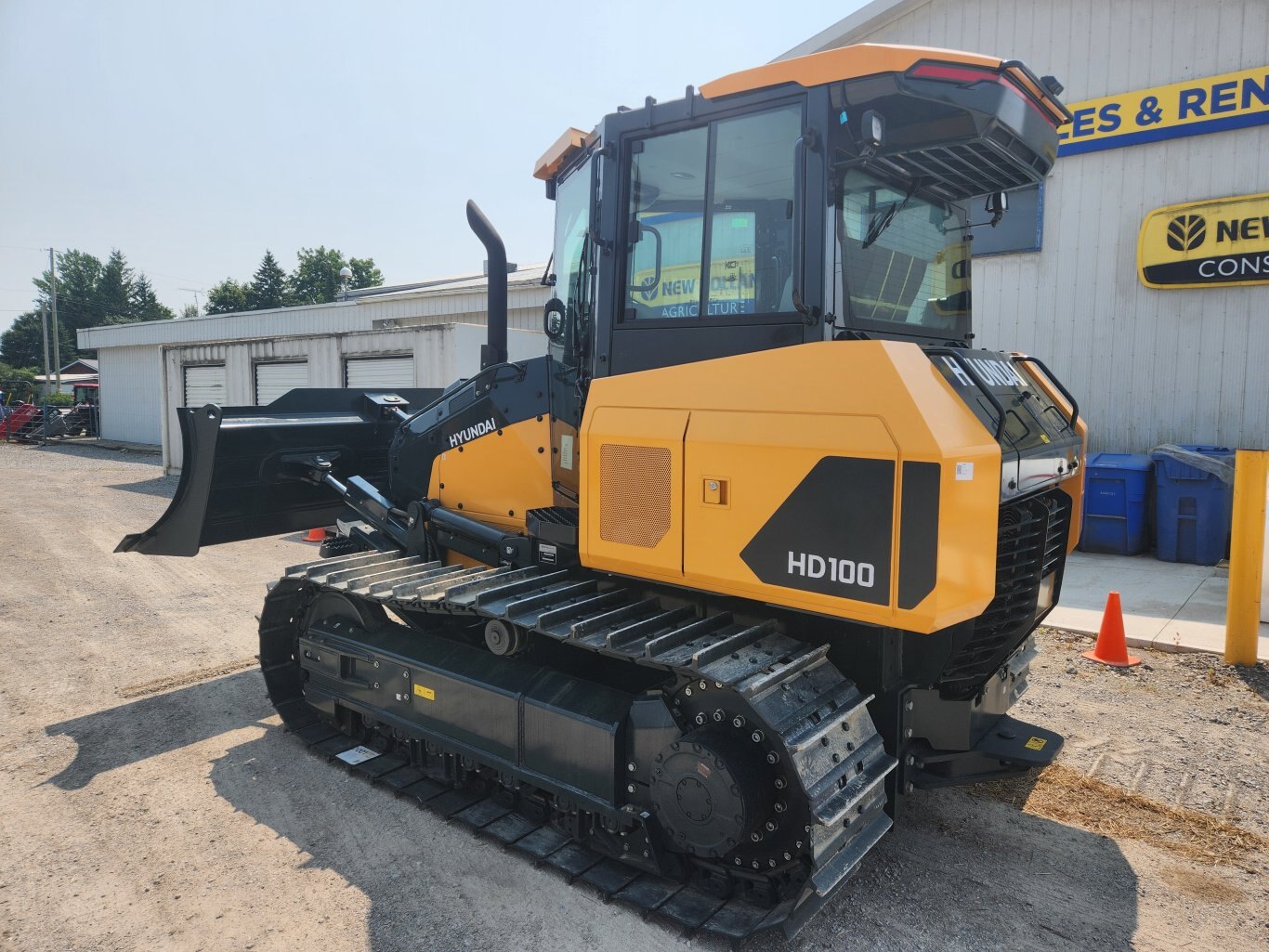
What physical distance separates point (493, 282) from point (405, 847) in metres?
2.69

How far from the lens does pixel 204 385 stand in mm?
17375

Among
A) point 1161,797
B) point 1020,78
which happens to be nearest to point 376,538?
point 1020,78

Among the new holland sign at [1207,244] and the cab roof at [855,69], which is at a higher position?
the new holland sign at [1207,244]

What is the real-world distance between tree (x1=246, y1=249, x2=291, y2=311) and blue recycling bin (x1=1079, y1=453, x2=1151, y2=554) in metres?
72.7

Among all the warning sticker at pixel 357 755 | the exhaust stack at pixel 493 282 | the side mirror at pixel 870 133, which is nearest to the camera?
the side mirror at pixel 870 133

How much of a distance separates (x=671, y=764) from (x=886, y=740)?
A: 0.88 metres

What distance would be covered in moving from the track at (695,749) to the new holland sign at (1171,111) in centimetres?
835

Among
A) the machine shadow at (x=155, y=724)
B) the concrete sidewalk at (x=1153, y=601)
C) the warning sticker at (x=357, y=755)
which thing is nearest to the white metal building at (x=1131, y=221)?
the concrete sidewalk at (x=1153, y=601)

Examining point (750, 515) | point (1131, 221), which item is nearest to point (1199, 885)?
point (750, 515)

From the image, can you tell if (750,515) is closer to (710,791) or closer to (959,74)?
(710,791)

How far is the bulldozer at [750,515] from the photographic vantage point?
9.34 ft

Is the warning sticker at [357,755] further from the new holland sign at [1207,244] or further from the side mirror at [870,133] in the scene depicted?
the new holland sign at [1207,244]

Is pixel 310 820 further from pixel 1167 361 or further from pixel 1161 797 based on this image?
pixel 1167 361

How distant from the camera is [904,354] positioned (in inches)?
111
